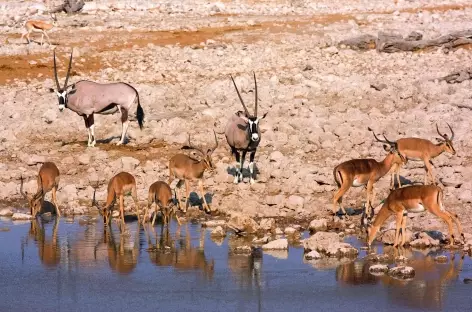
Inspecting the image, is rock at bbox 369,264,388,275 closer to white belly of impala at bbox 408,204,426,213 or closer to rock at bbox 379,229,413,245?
white belly of impala at bbox 408,204,426,213

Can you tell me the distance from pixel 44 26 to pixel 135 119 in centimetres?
918

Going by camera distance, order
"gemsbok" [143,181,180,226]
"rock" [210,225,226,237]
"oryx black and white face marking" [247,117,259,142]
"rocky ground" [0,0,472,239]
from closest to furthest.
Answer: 1. "rock" [210,225,226,237]
2. "gemsbok" [143,181,180,226]
3. "rocky ground" [0,0,472,239]
4. "oryx black and white face marking" [247,117,259,142]

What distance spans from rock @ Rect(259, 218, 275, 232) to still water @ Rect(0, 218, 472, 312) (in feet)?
2.06

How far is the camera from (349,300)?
1081 centimetres

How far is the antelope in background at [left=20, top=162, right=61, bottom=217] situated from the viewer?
15711 millimetres

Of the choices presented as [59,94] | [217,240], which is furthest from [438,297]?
[59,94]

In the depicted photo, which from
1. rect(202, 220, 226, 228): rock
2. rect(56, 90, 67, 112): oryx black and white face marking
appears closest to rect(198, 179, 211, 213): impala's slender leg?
rect(202, 220, 226, 228): rock

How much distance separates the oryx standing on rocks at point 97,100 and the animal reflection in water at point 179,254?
6549mm

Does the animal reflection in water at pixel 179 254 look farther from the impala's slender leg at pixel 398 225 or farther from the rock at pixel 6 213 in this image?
the rock at pixel 6 213

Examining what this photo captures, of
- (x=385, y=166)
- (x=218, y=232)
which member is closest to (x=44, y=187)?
(x=218, y=232)

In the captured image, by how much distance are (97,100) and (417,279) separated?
35.2 feet

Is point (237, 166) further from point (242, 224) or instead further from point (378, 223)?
point (378, 223)

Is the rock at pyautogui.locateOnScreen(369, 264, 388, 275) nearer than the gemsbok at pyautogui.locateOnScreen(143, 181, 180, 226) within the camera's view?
Yes

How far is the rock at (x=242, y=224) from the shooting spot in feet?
46.4
